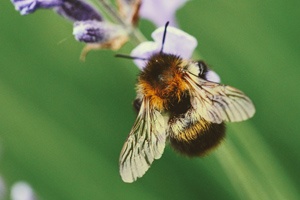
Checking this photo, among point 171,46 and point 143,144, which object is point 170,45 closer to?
point 171,46

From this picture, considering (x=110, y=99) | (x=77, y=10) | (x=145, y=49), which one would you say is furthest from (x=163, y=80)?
(x=110, y=99)

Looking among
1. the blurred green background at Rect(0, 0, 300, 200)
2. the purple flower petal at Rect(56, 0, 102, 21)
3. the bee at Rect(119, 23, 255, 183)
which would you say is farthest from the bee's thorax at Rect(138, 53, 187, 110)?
the blurred green background at Rect(0, 0, 300, 200)

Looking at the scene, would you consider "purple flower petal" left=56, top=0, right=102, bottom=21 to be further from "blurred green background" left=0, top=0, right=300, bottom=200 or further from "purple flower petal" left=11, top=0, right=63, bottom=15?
"blurred green background" left=0, top=0, right=300, bottom=200

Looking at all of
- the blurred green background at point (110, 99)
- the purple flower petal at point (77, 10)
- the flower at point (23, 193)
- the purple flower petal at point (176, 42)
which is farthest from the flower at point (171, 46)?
the blurred green background at point (110, 99)

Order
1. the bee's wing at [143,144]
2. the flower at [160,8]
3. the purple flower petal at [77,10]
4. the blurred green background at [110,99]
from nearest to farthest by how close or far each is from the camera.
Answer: the bee's wing at [143,144] → the purple flower petal at [77,10] → the flower at [160,8] → the blurred green background at [110,99]

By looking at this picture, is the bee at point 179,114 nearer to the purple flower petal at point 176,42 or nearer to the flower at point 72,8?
the purple flower petal at point 176,42

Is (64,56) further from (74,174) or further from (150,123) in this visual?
(150,123)
